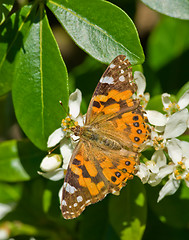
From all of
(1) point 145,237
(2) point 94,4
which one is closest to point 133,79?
(2) point 94,4

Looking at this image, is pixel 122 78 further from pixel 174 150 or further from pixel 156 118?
pixel 174 150

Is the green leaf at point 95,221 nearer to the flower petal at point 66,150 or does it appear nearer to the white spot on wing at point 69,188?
the flower petal at point 66,150

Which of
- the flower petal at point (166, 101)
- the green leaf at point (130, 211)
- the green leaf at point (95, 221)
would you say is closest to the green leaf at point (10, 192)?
the green leaf at point (95, 221)

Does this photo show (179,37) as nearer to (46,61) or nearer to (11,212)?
(46,61)

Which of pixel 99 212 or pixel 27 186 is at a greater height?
pixel 99 212

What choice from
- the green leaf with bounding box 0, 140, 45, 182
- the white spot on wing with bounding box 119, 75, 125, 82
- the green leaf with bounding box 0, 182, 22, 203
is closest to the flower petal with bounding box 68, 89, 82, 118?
the white spot on wing with bounding box 119, 75, 125, 82
